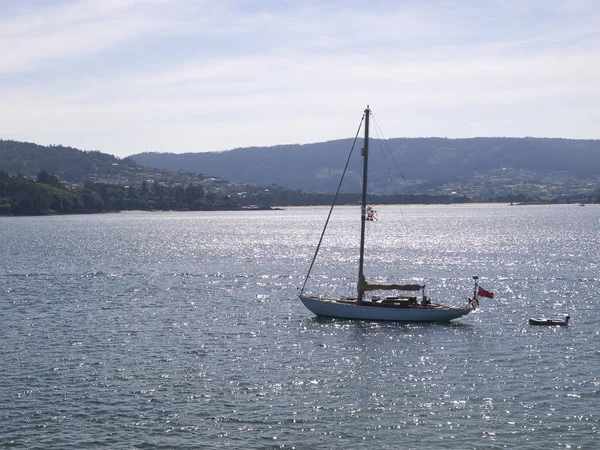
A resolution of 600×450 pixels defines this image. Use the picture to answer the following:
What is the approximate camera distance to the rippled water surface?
3591cm

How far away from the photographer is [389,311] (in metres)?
63.0

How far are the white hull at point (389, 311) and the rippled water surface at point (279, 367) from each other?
3.18ft

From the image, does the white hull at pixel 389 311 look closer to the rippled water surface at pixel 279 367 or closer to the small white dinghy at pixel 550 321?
the rippled water surface at pixel 279 367

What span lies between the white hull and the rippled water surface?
3.18 ft

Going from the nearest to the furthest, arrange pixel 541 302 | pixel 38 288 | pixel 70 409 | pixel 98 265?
pixel 70 409 < pixel 541 302 < pixel 38 288 < pixel 98 265

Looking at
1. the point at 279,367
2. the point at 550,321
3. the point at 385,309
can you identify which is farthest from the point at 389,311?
the point at 279,367

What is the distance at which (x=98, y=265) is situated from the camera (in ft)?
375

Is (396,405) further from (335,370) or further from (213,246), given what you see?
(213,246)

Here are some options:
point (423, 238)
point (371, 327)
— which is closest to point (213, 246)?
point (423, 238)

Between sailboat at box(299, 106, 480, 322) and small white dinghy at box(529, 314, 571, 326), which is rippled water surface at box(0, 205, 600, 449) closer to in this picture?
sailboat at box(299, 106, 480, 322)

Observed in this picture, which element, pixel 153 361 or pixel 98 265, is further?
pixel 98 265

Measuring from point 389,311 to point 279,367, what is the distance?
17746 mm

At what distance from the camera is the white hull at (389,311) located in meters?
62.8

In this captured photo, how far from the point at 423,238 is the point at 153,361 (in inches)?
5538
